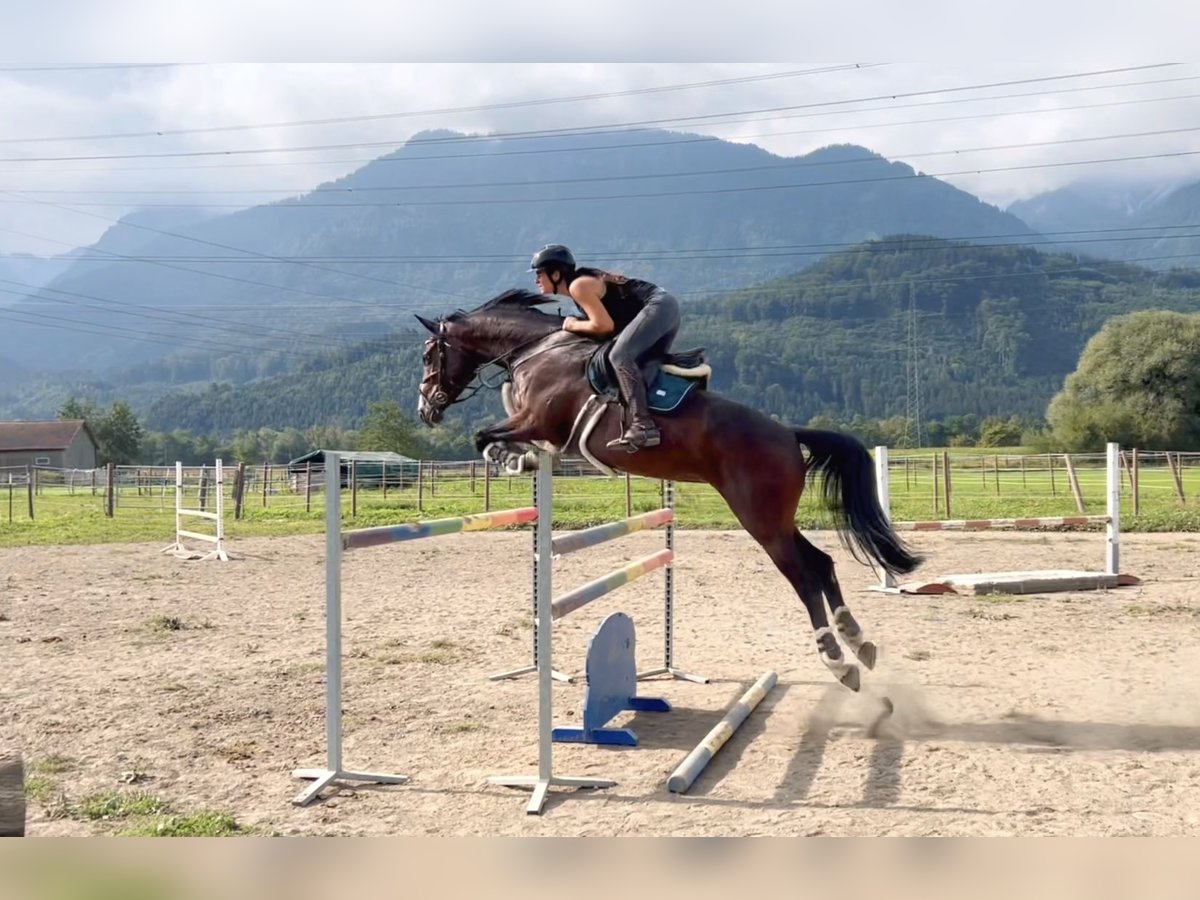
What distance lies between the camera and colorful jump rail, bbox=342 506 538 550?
11.4 ft

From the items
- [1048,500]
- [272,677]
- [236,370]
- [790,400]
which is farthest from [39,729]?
[236,370]

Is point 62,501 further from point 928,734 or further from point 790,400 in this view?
point 790,400

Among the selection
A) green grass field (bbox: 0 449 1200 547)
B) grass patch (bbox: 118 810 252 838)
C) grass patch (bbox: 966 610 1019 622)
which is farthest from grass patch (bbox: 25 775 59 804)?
green grass field (bbox: 0 449 1200 547)

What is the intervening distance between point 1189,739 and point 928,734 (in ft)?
3.42

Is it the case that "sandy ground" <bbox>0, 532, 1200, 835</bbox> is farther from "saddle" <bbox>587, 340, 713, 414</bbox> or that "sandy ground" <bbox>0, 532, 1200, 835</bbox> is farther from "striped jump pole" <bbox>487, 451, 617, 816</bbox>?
"saddle" <bbox>587, 340, 713, 414</bbox>

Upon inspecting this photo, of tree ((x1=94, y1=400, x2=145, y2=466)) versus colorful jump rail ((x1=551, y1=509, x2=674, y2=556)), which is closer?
colorful jump rail ((x1=551, y1=509, x2=674, y2=556))

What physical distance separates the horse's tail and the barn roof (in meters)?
40.1

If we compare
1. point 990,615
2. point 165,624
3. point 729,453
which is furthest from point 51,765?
point 990,615

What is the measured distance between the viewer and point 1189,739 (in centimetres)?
388

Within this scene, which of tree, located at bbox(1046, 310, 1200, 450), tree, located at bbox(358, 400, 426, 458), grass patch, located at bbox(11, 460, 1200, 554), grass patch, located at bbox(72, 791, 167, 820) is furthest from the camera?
tree, located at bbox(1046, 310, 1200, 450)

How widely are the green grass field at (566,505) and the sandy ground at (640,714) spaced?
481 centimetres

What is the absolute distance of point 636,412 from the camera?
12.0ft

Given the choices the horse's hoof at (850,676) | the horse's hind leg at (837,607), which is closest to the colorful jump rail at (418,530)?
the horse's hind leg at (837,607)

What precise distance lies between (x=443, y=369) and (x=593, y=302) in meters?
0.89
